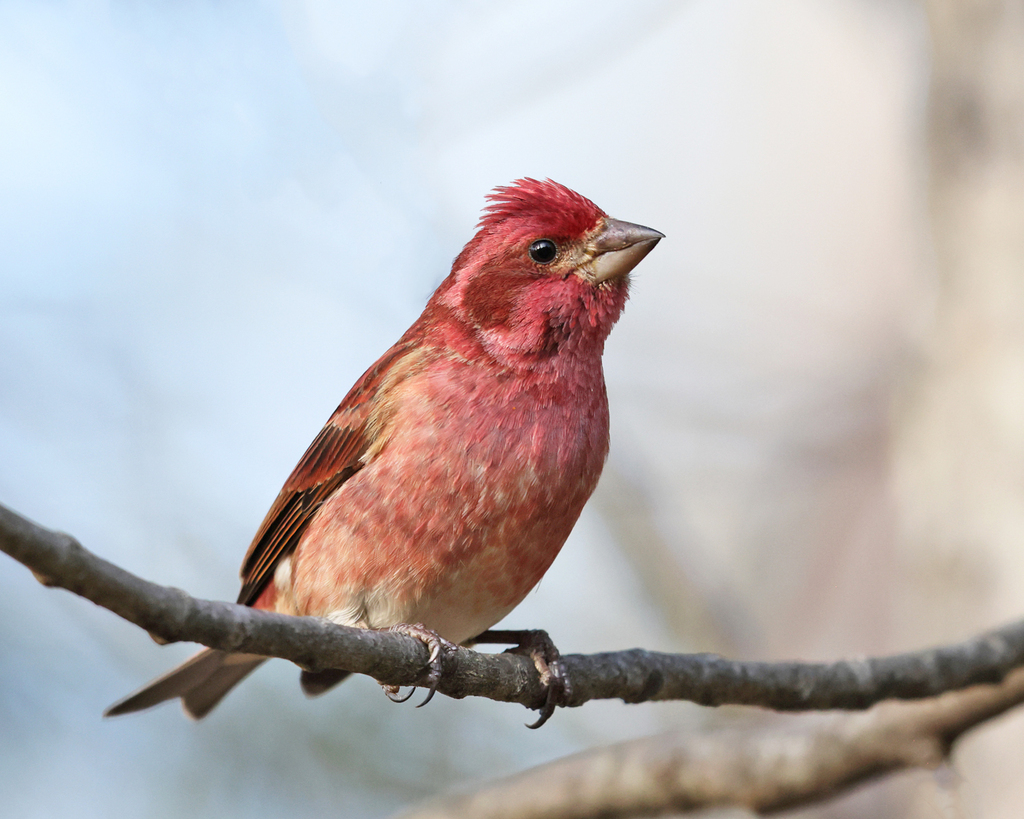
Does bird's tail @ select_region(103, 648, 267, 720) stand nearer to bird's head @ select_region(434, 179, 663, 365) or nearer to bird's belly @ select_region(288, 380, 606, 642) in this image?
bird's belly @ select_region(288, 380, 606, 642)

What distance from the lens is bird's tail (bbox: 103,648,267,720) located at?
441 centimetres

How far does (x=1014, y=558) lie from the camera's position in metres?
5.70

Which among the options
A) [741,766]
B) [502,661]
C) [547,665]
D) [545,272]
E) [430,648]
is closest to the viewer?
[430,648]

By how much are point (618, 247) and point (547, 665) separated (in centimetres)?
164

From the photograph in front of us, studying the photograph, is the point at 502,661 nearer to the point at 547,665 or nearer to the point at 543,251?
the point at 547,665

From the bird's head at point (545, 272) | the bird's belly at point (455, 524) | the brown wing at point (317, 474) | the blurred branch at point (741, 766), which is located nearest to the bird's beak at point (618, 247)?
the bird's head at point (545, 272)

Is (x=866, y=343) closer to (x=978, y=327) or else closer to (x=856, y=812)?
(x=978, y=327)

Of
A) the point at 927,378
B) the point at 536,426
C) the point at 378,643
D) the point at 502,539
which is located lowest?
the point at 378,643

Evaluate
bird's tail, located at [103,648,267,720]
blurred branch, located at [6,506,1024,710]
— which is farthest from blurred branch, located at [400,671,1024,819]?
bird's tail, located at [103,648,267,720]

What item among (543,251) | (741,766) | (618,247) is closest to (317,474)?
(543,251)

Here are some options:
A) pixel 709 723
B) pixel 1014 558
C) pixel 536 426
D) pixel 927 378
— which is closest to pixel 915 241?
pixel 927 378

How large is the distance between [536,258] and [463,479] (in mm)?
1011

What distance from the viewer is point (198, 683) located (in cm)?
476

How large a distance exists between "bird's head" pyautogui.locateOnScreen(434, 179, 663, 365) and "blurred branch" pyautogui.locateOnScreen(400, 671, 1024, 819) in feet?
7.52
